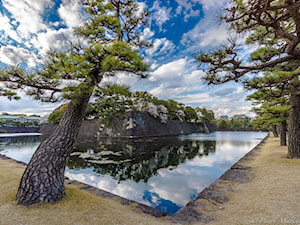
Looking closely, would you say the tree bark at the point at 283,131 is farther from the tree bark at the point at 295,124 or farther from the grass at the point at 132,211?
the grass at the point at 132,211

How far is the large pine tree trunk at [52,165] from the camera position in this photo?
1774 millimetres

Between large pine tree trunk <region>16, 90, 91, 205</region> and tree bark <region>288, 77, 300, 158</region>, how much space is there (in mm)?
5226

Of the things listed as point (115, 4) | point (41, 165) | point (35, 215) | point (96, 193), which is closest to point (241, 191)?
point (96, 193)

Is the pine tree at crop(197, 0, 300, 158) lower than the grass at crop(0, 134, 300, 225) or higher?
higher

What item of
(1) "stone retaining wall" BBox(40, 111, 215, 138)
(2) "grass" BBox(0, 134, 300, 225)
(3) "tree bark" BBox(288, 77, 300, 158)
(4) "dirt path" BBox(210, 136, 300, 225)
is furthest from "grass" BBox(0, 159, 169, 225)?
(1) "stone retaining wall" BBox(40, 111, 215, 138)

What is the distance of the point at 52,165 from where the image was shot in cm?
196

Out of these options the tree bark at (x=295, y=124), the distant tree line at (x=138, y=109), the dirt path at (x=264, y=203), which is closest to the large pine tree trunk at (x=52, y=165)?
the dirt path at (x=264, y=203)

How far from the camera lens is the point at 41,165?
1907 mm

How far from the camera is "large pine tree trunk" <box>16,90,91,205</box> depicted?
5.82 ft

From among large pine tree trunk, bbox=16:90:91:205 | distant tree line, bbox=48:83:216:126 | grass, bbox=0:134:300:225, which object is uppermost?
distant tree line, bbox=48:83:216:126

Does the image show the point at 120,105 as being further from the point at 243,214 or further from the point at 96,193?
the point at 243,214

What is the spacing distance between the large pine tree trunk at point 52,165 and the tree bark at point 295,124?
206 inches

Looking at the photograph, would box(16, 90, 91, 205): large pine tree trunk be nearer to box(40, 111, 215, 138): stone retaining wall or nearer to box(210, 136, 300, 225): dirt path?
box(210, 136, 300, 225): dirt path

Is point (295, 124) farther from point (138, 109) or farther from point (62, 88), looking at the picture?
point (138, 109)
